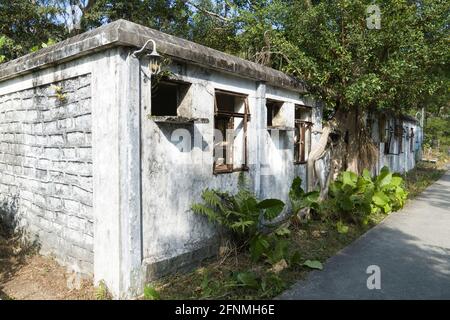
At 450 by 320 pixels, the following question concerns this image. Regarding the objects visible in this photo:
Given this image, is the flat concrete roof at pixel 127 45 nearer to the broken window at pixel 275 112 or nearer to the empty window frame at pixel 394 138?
the broken window at pixel 275 112

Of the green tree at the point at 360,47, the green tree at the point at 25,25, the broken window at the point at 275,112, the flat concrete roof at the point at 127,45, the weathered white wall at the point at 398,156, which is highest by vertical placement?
the green tree at the point at 25,25

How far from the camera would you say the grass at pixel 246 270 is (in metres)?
4.92

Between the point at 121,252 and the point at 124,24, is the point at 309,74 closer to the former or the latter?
the point at 124,24

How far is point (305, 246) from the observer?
22.7ft

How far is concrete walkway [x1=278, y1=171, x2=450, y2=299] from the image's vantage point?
4.91 m

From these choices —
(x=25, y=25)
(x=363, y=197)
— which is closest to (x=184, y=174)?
(x=363, y=197)

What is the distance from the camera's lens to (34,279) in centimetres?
554

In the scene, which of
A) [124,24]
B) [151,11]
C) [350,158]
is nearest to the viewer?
[124,24]

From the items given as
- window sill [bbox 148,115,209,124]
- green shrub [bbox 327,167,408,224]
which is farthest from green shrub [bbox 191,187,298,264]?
green shrub [bbox 327,167,408,224]

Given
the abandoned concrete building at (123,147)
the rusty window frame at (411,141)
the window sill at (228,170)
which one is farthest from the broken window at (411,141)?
the window sill at (228,170)

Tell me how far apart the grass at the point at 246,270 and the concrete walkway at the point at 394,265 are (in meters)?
0.21

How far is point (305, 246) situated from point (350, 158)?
570cm

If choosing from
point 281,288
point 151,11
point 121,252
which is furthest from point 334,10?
point 151,11

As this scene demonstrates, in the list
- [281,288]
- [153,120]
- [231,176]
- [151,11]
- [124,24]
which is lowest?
[281,288]
